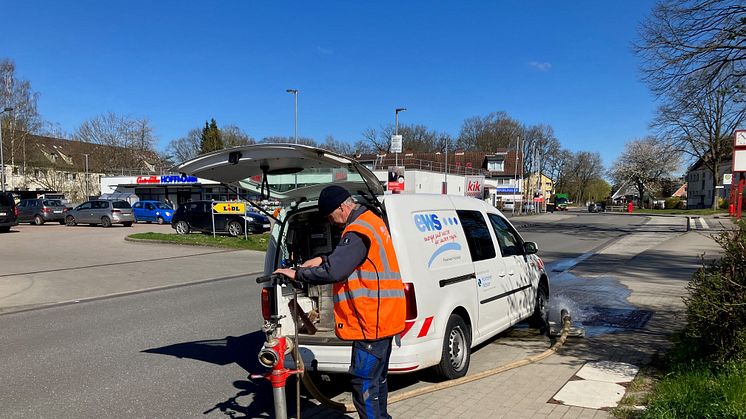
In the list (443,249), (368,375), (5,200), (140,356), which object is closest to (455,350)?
(443,249)

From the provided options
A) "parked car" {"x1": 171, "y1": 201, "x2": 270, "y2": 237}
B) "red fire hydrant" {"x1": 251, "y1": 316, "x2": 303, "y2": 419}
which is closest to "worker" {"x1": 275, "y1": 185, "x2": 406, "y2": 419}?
"red fire hydrant" {"x1": 251, "y1": 316, "x2": 303, "y2": 419}

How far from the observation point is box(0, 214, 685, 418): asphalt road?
Result: 4.40m

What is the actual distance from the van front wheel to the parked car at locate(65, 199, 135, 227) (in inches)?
1185

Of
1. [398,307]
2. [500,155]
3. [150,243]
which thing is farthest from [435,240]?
[500,155]

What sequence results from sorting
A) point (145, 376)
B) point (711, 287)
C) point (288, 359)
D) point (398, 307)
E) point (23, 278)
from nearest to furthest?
1. point (398, 307)
2. point (711, 287)
3. point (288, 359)
4. point (145, 376)
5. point (23, 278)

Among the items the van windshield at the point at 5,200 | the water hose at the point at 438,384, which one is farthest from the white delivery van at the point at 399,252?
the van windshield at the point at 5,200

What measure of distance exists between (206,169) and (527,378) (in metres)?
3.61

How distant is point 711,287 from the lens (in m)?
4.20

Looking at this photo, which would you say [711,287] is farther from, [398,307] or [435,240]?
[398,307]

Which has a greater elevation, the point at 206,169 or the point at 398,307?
the point at 206,169

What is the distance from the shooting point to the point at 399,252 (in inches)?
165

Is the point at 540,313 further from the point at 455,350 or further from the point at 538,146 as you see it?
the point at 538,146

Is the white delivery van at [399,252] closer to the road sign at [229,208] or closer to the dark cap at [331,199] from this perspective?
the dark cap at [331,199]

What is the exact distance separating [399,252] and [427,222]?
1.89 feet
